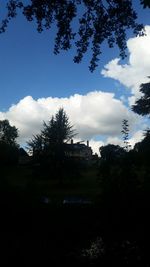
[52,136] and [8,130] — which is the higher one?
[8,130]

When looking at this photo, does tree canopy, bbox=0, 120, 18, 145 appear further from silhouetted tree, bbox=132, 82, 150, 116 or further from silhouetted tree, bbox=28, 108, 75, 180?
silhouetted tree, bbox=132, 82, 150, 116

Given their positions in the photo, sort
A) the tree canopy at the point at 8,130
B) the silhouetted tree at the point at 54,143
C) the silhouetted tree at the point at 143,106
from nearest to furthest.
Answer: the silhouetted tree at the point at 143,106 → the silhouetted tree at the point at 54,143 → the tree canopy at the point at 8,130

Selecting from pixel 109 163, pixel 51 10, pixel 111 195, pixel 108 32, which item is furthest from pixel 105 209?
pixel 51 10

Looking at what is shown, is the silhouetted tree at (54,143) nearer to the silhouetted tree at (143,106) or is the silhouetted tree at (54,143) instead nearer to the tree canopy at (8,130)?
the silhouetted tree at (143,106)

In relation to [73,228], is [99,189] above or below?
above

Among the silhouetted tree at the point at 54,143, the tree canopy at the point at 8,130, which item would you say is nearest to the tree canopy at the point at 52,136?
the silhouetted tree at the point at 54,143

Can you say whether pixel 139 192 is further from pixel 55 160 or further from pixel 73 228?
pixel 55 160

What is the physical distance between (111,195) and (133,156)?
841 mm

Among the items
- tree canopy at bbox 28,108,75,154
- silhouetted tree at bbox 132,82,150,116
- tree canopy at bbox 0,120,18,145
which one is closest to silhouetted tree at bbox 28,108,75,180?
tree canopy at bbox 28,108,75,154

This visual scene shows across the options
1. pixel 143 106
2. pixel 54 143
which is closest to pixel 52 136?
pixel 54 143

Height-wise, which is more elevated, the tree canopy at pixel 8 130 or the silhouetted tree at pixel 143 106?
the tree canopy at pixel 8 130

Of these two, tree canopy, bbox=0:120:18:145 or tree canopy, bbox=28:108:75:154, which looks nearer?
tree canopy, bbox=28:108:75:154

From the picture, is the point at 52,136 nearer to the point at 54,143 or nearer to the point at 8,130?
the point at 54,143

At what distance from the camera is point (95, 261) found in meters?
7.36
